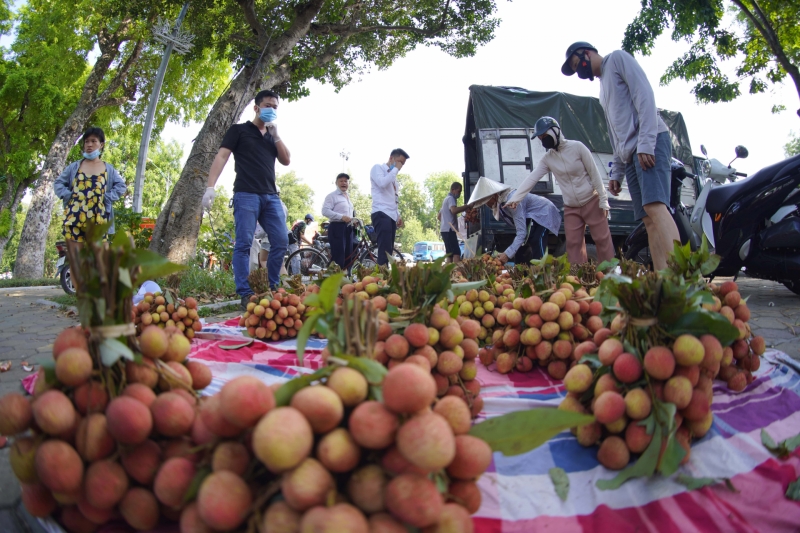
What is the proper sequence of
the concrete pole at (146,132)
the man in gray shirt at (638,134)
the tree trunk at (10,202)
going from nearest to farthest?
the man in gray shirt at (638,134), the concrete pole at (146,132), the tree trunk at (10,202)

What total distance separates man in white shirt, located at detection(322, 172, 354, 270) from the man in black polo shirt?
6.99 ft

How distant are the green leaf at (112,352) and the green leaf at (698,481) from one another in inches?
52.9

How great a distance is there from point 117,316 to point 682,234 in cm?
468

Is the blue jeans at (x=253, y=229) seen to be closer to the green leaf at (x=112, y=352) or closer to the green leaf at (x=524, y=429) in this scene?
the green leaf at (x=112, y=352)

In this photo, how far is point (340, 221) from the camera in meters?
6.57

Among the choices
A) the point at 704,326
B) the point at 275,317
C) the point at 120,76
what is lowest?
the point at 275,317

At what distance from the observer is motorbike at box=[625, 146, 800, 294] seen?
3744mm

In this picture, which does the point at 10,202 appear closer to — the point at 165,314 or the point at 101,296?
the point at 165,314

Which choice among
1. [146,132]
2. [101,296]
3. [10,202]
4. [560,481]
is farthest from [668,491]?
[10,202]

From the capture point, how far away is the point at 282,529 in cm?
70

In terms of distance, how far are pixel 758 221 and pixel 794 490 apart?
3692mm

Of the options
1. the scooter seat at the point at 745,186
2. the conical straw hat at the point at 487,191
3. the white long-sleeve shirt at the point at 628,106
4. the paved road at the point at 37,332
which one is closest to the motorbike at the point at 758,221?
the scooter seat at the point at 745,186

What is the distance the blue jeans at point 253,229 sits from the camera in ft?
13.3

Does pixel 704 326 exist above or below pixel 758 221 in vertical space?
below
